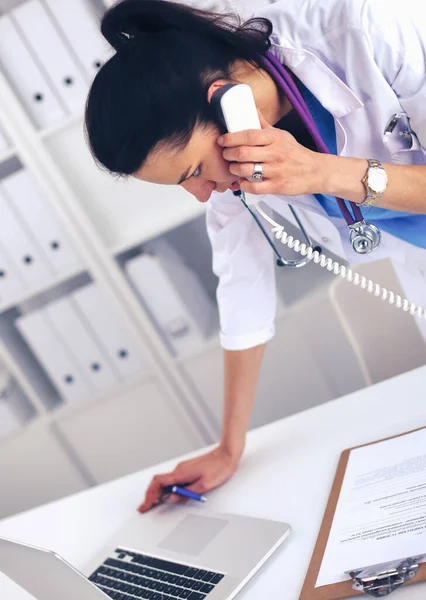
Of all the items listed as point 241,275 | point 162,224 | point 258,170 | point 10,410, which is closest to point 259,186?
point 258,170

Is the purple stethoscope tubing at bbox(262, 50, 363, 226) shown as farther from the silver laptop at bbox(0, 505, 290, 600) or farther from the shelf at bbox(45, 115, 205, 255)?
the shelf at bbox(45, 115, 205, 255)

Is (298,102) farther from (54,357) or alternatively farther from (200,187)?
(54,357)

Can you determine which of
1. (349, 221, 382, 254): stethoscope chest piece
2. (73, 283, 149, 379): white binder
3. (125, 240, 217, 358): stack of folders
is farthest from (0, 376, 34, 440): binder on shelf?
(349, 221, 382, 254): stethoscope chest piece

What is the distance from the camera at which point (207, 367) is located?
224 centimetres

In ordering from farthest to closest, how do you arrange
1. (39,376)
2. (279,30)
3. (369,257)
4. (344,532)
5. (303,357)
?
1. (39,376)
2. (303,357)
3. (369,257)
4. (279,30)
5. (344,532)

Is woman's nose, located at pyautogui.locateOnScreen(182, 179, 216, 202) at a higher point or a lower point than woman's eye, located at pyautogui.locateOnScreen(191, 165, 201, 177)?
lower

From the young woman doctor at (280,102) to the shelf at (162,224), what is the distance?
971 mm

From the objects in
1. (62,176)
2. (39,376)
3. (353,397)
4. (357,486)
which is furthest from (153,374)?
(357,486)

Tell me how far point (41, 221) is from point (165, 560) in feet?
4.36

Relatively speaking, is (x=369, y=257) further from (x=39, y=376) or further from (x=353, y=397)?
(x=39, y=376)

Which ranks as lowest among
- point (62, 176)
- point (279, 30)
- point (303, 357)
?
point (303, 357)

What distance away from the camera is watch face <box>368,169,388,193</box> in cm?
91

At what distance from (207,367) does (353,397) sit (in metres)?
1.03

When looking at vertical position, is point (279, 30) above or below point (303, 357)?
above
